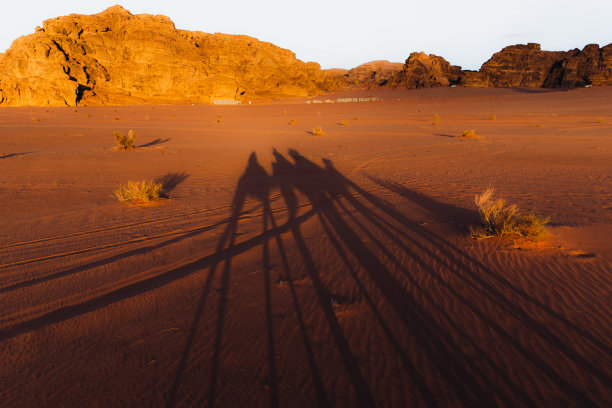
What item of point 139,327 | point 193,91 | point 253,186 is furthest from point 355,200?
point 193,91

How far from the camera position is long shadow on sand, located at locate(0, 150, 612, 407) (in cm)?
207

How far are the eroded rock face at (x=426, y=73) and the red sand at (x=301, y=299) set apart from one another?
52.3 m

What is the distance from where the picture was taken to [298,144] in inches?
598

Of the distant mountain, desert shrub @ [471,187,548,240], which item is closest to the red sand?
desert shrub @ [471,187,548,240]

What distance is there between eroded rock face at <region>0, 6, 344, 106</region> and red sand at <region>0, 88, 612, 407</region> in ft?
155

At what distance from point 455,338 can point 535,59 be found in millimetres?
62182

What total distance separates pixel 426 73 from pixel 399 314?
201 ft

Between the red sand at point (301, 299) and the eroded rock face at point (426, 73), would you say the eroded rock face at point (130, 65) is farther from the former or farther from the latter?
the red sand at point (301, 299)

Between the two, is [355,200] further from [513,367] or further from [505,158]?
[505,158]

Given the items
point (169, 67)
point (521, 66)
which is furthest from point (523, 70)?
point (169, 67)

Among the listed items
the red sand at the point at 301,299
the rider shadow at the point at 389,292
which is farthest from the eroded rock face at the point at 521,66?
the rider shadow at the point at 389,292

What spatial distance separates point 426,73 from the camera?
185ft

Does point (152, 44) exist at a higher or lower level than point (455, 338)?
higher

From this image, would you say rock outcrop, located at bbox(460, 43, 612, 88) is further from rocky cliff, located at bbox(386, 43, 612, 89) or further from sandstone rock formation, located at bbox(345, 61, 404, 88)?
sandstone rock formation, located at bbox(345, 61, 404, 88)
